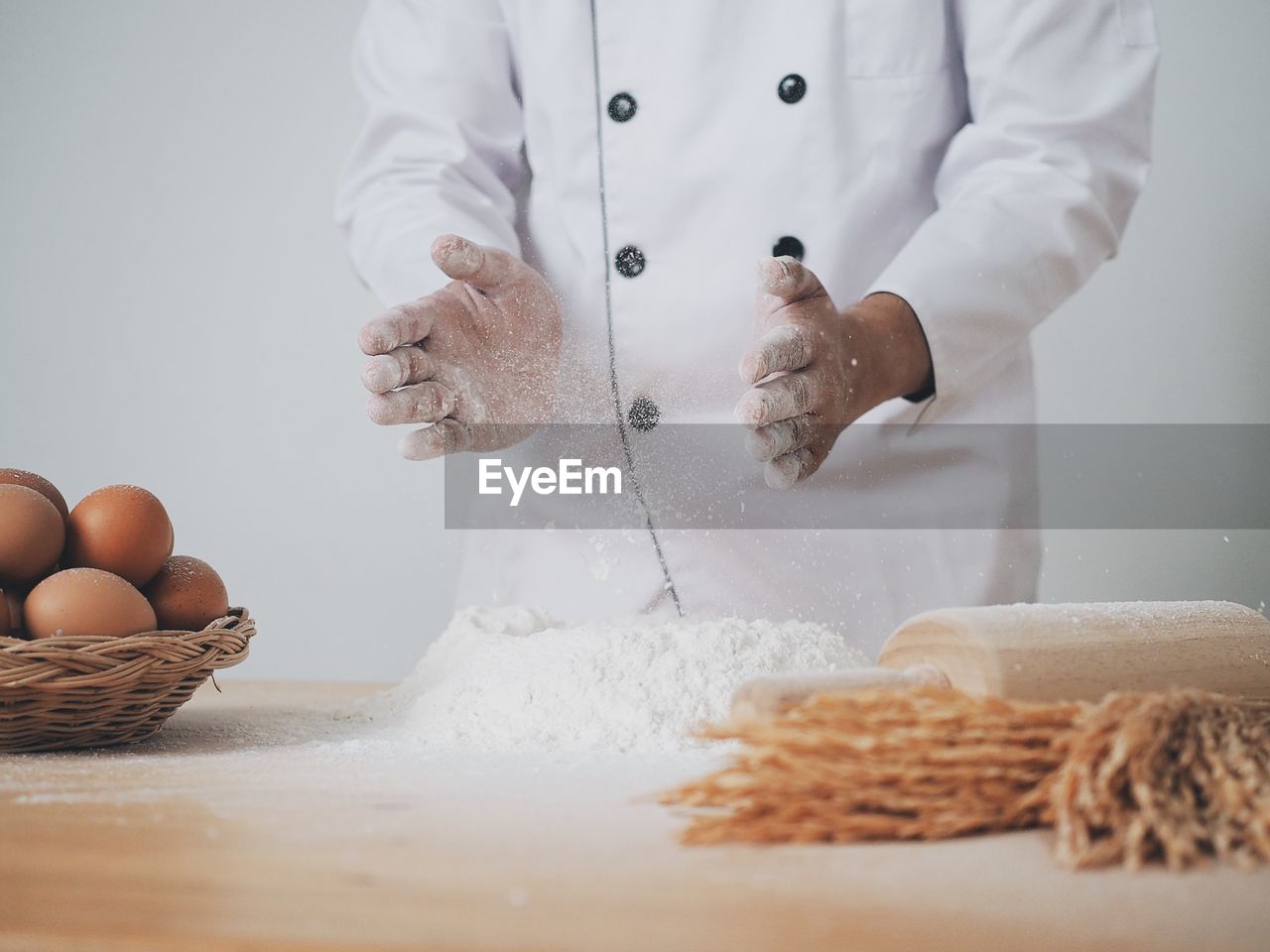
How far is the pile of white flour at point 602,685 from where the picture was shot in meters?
0.66

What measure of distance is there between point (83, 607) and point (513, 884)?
1.32 ft

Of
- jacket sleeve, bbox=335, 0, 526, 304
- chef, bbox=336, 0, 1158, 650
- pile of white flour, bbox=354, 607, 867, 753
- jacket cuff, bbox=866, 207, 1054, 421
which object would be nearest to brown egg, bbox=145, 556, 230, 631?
pile of white flour, bbox=354, 607, 867, 753

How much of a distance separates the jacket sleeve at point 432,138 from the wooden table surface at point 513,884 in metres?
0.74

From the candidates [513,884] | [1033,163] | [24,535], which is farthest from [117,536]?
[1033,163]

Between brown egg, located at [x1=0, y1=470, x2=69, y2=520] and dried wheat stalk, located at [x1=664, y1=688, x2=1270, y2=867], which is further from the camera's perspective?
A: brown egg, located at [x1=0, y1=470, x2=69, y2=520]

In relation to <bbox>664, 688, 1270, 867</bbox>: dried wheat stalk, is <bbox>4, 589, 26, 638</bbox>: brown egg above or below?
above

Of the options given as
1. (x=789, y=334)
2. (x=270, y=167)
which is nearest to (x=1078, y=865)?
(x=789, y=334)

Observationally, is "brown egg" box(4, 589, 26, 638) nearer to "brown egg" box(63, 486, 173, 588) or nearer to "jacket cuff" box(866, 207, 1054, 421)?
"brown egg" box(63, 486, 173, 588)

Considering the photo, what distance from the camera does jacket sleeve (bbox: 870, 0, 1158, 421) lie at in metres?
1.03

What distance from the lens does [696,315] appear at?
1.11 metres

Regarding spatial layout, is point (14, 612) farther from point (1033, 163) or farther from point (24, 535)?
point (1033, 163)

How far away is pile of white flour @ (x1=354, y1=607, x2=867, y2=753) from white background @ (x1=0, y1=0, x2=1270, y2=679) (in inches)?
30.0

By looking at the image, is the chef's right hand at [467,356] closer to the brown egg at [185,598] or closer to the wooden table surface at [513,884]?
the brown egg at [185,598]

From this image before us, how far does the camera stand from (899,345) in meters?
0.96
